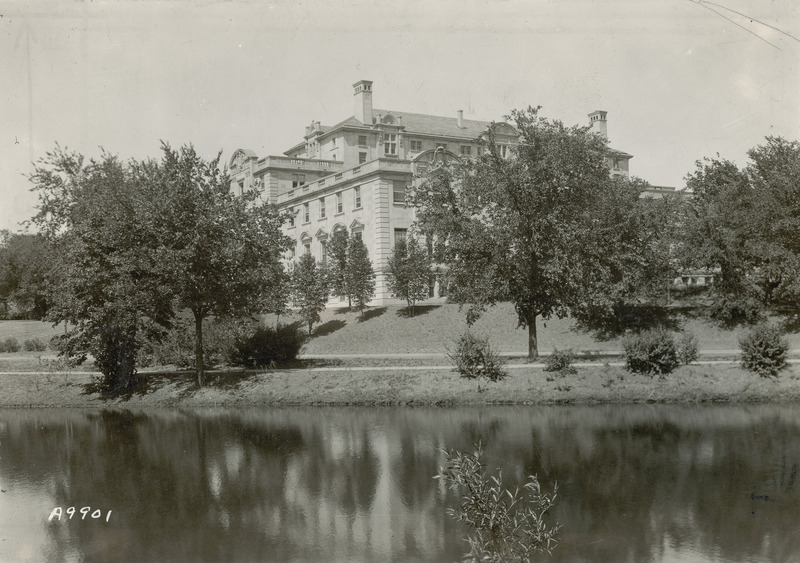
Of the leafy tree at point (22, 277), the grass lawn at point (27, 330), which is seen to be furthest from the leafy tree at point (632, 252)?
the leafy tree at point (22, 277)

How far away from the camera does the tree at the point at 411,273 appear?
1656 inches

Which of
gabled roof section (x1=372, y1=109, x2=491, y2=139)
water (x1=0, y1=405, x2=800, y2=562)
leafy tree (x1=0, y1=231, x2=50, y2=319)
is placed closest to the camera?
water (x1=0, y1=405, x2=800, y2=562)

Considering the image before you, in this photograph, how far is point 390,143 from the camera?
63531 millimetres

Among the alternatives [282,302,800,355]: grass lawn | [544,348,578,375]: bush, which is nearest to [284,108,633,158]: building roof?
[282,302,800,355]: grass lawn

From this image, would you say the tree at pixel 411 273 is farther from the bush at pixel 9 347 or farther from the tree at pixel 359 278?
the bush at pixel 9 347

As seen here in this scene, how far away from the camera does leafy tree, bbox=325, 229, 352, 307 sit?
45178 millimetres

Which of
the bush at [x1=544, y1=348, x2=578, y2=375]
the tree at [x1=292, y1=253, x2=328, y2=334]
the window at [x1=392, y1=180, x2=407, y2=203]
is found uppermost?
the window at [x1=392, y1=180, x2=407, y2=203]

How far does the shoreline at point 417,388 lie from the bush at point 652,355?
1.13 ft

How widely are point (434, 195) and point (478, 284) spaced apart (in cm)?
417

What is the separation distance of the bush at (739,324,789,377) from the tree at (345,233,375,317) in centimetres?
2456

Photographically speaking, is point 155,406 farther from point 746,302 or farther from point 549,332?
point 746,302

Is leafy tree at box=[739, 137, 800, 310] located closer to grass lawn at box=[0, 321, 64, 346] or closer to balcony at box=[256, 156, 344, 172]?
balcony at box=[256, 156, 344, 172]

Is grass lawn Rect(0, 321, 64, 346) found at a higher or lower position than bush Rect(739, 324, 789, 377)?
higher

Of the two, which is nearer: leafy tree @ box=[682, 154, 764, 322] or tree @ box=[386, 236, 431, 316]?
leafy tree @ box=[682, 154, 764, 322]
